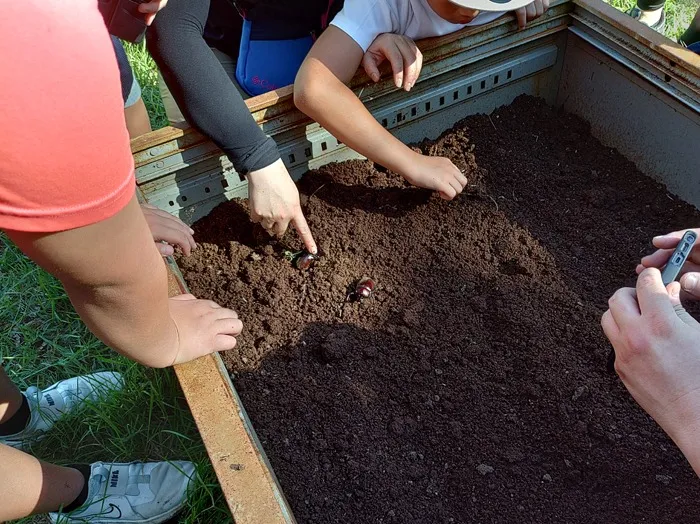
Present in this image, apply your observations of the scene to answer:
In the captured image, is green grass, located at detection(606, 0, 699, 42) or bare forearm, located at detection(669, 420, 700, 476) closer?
bare forearm, located at detection(669, 420, 700, 476)

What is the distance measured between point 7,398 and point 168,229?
64cm

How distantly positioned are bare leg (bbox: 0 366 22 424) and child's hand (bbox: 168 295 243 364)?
1.97 feet

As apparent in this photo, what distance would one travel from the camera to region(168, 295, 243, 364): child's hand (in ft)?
4.35

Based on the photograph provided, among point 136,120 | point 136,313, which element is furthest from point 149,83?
point 136,313

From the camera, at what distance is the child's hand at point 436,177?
1.81 metres

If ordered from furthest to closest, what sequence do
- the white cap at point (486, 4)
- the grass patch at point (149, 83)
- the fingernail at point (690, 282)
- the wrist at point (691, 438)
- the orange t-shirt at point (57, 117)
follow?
the grass patch at point (149, 83) < the white cap at point (486, 4) < the fingernail at point (690, 282) < the wrist at point (691, 438) < the orange t-shirt at point (57, 117)

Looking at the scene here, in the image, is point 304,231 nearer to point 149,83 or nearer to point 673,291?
point 673,291

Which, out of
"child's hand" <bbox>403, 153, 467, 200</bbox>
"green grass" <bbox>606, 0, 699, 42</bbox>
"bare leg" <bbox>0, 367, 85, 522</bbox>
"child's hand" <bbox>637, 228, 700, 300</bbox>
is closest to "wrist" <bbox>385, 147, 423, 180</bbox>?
"child's hand" <bbox>403, 153, 467, 200</bbox>

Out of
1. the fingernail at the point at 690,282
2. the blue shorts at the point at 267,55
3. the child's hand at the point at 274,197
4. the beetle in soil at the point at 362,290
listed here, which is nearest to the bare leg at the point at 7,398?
the child's hand at the point at 274,197

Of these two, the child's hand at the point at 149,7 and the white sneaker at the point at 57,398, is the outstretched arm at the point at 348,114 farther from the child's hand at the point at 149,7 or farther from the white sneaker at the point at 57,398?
the white sneaker at the point at 57,398

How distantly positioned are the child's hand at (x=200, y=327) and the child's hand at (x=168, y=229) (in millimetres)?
236

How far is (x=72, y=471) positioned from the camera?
1535 mm

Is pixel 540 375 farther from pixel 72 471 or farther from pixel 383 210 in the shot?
pixel 72 471

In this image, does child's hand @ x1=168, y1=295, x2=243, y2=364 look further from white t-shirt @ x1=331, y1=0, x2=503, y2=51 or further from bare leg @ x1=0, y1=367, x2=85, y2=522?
white t-shirt @ x1=331, y1=0, x2=503, y2=51
